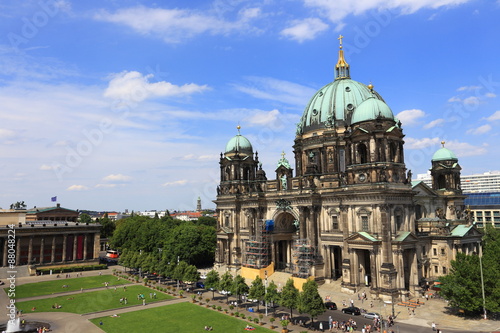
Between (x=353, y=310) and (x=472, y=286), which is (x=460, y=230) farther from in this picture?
(x=353, y=310)

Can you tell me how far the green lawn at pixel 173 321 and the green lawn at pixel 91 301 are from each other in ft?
24.7

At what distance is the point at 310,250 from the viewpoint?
2968 inches

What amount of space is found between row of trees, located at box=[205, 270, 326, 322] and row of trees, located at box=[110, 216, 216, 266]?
20.6 metres

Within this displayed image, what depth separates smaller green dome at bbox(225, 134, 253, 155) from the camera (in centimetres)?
10162

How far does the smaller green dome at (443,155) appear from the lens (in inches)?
3674

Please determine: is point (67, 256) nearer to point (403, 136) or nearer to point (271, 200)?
point (271, 200)

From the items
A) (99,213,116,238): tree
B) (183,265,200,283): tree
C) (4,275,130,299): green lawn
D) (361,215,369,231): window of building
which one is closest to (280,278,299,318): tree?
(361,215,369,231): window of building

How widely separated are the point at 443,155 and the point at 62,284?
9466cm

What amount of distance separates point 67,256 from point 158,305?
63.1 meters

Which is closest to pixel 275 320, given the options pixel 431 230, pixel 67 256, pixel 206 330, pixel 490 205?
pixel 206 330

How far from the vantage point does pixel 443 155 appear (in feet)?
309

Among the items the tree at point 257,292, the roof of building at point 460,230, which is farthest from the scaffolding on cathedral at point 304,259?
the roof of building at point 460,230

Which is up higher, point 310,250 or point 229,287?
point 310,250

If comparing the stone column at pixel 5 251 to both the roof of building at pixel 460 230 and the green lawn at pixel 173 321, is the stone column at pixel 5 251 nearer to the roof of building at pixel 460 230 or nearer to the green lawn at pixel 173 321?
the green lawn at pixel 173 321
